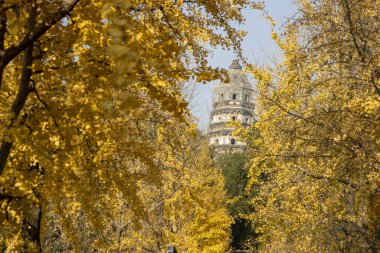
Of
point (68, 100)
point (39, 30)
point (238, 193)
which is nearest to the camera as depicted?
point (39, 30)

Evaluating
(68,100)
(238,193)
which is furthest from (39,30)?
(238,193)

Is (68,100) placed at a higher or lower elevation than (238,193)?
lower

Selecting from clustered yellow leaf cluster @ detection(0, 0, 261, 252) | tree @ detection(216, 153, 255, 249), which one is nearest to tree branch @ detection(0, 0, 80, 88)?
clustered yellow leaf cluster @ detection(0, 0, 261, 252)

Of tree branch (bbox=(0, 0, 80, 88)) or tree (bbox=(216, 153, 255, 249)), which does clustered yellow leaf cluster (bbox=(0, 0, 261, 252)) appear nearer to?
tree branch (bbox=(0, 0, 80, 88))

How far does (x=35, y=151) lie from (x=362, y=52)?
5.22m

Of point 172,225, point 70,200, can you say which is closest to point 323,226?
point 70,200

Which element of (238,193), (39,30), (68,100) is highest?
(238,193)

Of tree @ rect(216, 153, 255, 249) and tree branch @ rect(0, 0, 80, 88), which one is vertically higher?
tree @ rect(216, 153, 255, 249)

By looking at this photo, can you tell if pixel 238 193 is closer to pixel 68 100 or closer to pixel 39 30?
pixel 68 100

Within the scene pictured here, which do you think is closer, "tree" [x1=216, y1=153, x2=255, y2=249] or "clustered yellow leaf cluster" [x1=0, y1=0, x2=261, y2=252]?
"clustered yellow leaf cluster" [x1=0, y1=0, x2=261, y2=252]

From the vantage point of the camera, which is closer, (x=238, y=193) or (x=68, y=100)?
(x=68, y=100)

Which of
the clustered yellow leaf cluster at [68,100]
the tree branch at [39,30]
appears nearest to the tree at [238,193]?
the clustered yellow leaf cluster at [68,100]

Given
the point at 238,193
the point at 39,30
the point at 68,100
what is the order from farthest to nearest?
the point at 238,193, the point at 68,100, the point at 39,30

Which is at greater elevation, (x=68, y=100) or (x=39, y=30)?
(x=39, y=30)
